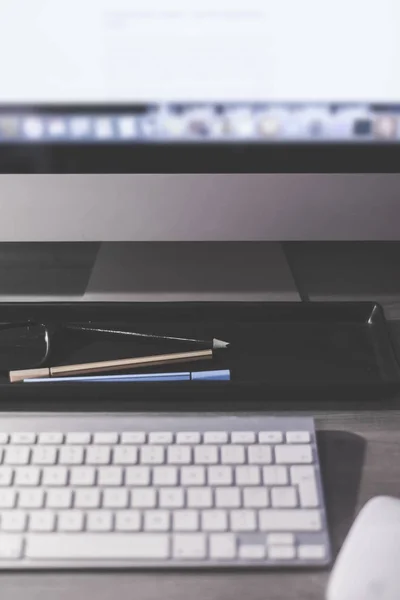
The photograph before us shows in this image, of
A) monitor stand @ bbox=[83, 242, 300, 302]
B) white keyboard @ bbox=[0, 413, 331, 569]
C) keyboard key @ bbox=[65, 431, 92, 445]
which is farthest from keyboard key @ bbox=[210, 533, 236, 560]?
monitor stand @ bbox=[83, 242, 300, 302]

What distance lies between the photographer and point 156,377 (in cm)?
47

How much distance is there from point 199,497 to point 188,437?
4 cm

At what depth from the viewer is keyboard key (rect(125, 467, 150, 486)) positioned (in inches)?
16.0

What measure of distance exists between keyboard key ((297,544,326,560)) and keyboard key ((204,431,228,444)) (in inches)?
3.2

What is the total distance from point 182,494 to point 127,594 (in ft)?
0.21

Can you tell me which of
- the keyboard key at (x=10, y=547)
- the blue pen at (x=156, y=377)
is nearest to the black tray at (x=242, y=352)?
the blue pen at (x=156, y=377)

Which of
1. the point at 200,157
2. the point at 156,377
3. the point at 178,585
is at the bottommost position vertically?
the point at 178,585

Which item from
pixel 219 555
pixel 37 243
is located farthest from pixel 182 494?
pixel 37 243

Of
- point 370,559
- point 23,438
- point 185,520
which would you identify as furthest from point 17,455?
point 370,559

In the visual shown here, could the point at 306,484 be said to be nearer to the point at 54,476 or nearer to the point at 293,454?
the point at 293,454

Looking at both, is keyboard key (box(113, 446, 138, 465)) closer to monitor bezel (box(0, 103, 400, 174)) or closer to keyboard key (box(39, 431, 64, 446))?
keyboard key (box(39, 431, 64, 446))

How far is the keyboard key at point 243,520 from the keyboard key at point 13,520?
0.12 meters
